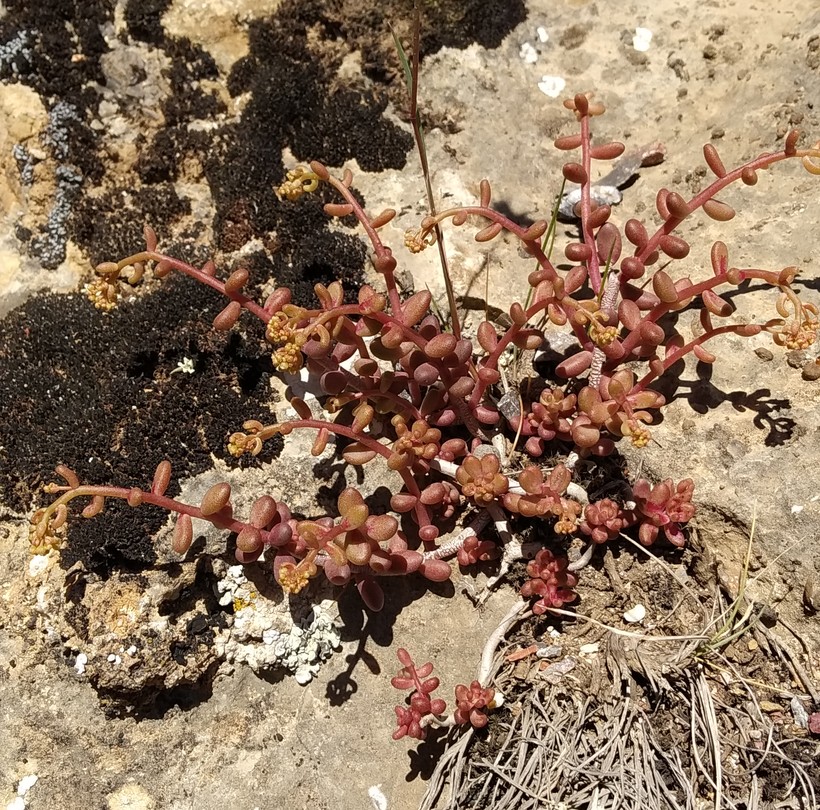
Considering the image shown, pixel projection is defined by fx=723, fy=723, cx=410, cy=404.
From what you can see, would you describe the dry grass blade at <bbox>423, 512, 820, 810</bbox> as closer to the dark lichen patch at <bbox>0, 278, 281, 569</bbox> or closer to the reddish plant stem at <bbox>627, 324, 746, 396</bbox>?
the reddish plant stem at <bbox>627, 324, 746, 396</bbox>

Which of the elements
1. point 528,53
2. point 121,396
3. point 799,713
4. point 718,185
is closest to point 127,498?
point 121,396

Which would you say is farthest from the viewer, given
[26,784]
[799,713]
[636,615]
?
[636,615]

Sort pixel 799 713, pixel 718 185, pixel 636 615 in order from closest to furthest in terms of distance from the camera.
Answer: pixel 799 713 → pixel 718 185 → pixel 636 615

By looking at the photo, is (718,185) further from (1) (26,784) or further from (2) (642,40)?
(1) (26,784)

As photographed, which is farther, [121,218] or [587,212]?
[121,218]

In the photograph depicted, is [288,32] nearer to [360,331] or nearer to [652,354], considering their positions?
[360,331]

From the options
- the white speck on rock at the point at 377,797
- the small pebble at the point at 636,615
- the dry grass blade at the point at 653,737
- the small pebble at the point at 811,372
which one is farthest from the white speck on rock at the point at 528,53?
the white speck on rock at the point at 377,797
